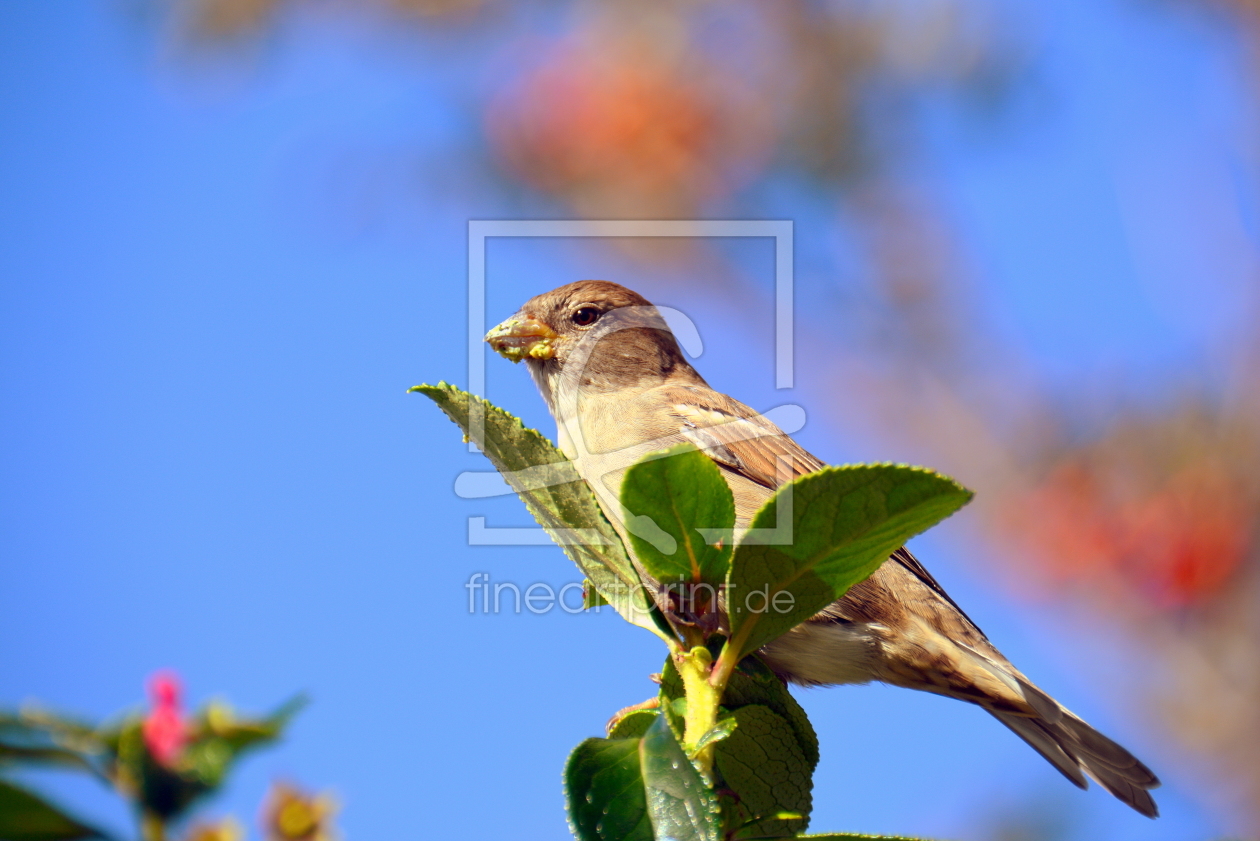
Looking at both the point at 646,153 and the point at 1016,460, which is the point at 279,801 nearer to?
the point at 1016,460

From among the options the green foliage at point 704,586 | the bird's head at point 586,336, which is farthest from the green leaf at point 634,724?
the bird's head at point 586,336

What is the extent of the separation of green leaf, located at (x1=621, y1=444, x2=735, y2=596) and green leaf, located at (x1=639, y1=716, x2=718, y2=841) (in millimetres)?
249

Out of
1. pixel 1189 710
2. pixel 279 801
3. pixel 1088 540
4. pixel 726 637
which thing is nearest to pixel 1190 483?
pixel 1088 540

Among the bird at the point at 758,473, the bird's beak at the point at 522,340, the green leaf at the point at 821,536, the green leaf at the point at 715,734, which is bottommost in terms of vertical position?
the green leaf at the point at 715,734

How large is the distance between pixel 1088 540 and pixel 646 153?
4.05 metres

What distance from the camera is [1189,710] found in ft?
21.0

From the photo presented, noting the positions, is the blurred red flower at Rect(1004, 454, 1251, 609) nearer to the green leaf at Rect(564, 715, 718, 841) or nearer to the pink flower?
the green leaf at Rect(564, 715, 718, 841)

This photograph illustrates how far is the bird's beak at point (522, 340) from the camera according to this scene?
4.54m

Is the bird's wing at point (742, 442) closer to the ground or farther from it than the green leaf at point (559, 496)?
farther from it

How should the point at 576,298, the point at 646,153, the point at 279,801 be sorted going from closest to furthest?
the point at 279,801, the point at 576,298, the point at 646,153

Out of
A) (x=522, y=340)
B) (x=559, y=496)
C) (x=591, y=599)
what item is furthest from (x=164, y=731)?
(x=522, y=340)

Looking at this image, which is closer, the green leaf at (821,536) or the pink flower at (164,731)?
the pink flower at (164,731)

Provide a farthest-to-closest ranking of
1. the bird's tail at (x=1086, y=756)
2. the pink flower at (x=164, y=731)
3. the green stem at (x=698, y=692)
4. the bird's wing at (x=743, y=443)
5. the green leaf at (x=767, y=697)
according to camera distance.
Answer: the bird's wing at (x=743, y=443) < the bird's tail at (x=1086, y=756) < the green leaf at (x=767, y=697) < the green stem at (x=698, y=692) < the pink flower at (x=164, y=731)

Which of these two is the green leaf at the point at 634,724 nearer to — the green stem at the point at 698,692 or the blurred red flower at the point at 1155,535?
the green stem at the point at 698,692
